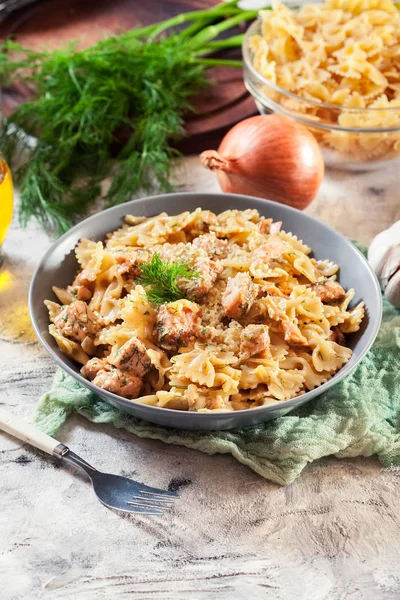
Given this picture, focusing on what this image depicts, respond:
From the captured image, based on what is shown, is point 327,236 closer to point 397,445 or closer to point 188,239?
point 188,239

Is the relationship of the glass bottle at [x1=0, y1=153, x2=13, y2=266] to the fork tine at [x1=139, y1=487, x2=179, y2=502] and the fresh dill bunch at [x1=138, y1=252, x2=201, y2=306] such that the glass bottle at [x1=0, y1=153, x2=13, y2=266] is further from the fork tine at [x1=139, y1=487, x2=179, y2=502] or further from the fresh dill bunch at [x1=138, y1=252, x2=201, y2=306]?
the fork tine at [x1=139, y1=487, x2=179, y2=502]

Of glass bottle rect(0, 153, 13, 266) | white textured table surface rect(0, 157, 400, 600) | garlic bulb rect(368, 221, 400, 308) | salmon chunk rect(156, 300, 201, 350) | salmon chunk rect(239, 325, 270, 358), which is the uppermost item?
glass bottle rect(0, 153, 13, 266)

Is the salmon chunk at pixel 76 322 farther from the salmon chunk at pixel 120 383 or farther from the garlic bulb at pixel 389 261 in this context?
the garlic bulb at pixel 389 261

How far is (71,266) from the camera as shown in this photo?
4.35 m

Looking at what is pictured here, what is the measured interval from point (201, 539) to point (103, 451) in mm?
722

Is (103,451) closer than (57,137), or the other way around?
(103,451)

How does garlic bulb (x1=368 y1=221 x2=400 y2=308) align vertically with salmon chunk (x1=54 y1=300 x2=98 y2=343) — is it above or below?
below

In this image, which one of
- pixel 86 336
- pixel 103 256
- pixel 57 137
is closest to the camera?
pixel 86 336

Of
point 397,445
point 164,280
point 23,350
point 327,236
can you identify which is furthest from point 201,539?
point 327,236

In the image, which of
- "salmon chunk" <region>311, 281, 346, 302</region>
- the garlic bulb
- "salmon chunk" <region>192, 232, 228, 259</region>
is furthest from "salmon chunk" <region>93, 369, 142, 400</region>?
the garlic bulb

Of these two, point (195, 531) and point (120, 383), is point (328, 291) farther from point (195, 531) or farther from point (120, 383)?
point (195, 531)

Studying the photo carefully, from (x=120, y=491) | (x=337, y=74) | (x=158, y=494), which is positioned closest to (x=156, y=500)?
(x=158, y=494)

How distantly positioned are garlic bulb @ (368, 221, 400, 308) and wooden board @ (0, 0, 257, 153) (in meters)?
1.95

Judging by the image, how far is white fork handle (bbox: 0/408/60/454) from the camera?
354cm
